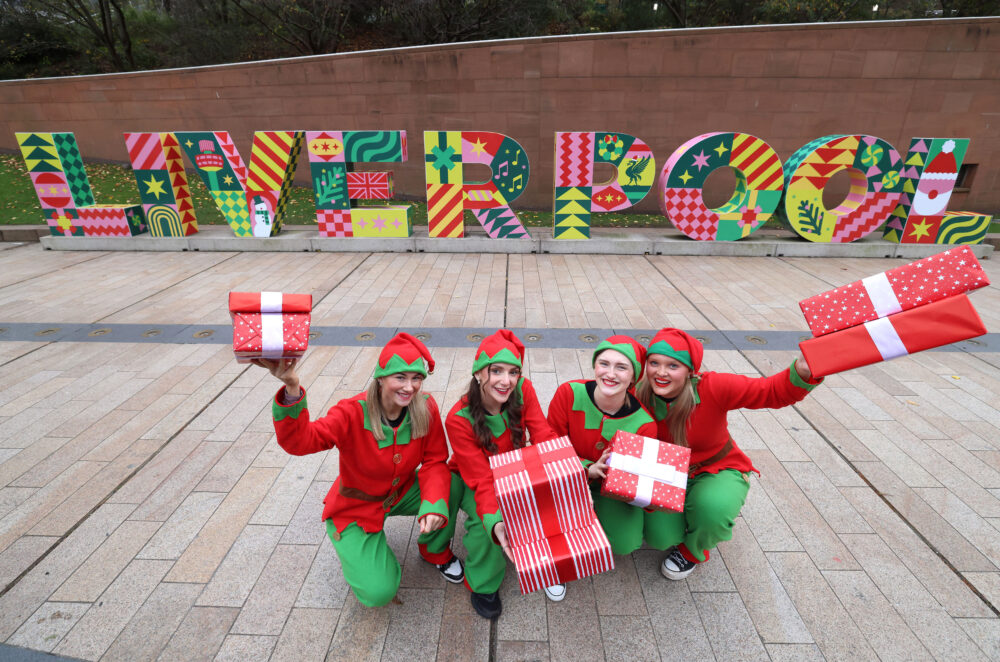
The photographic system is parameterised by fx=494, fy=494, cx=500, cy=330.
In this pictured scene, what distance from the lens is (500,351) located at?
2.46 metres

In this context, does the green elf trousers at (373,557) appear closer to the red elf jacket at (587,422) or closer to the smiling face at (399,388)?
the smiling face at (399,388)

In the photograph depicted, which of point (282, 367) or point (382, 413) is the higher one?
point (282, 367)

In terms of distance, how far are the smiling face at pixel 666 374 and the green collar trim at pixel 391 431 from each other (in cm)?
131

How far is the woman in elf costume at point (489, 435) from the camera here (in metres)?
2.48

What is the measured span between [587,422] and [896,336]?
4.62ft

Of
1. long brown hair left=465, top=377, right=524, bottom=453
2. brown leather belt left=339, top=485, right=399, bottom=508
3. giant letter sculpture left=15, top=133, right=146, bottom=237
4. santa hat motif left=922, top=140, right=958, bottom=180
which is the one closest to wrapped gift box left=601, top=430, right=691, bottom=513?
long brown hair left=465, top=377, right=524, bottom=453

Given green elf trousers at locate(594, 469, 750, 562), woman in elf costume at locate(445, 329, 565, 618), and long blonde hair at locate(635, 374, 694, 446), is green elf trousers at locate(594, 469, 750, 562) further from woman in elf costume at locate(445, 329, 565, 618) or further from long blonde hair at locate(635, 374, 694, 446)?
woman in elf costume at locate(445, 329, 565, 618)

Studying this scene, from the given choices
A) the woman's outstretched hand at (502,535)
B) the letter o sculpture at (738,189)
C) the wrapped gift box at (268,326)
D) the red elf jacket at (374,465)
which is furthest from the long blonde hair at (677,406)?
the letter o sculpture at (738,189)

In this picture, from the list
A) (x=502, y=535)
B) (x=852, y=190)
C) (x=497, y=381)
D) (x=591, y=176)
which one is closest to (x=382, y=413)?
(x=497, y=381)

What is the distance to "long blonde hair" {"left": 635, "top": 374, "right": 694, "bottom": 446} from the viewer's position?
2613 mm

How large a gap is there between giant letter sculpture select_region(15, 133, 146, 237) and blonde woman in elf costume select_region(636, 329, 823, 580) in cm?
1056

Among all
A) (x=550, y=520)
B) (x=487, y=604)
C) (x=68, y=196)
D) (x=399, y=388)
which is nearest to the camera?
(x=550, y=520)

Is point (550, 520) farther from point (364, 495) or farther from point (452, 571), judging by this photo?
point (364, 495)

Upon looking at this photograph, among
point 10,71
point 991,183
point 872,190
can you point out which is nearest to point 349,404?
point 872,190
